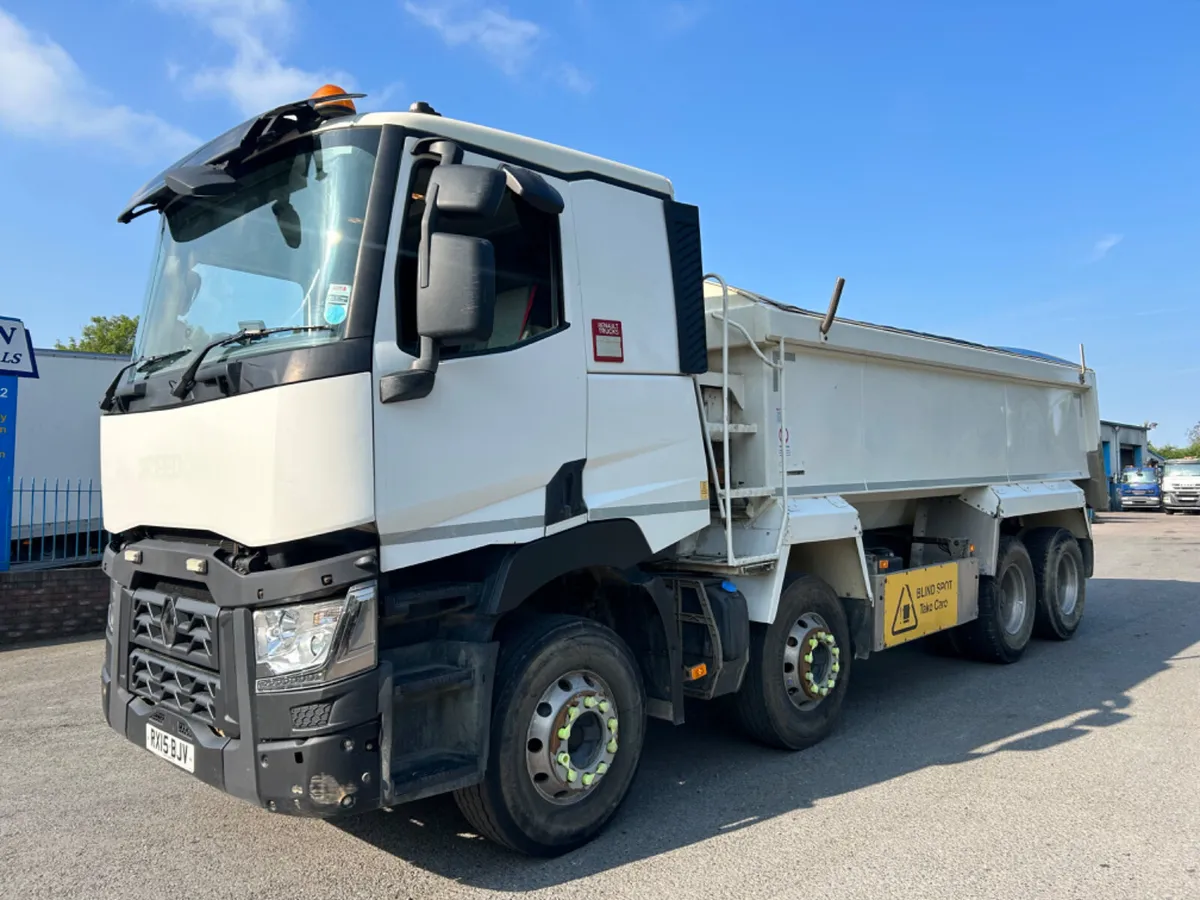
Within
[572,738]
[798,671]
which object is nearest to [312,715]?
[572,738]

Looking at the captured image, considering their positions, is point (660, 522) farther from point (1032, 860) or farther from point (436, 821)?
point (1032, 860)

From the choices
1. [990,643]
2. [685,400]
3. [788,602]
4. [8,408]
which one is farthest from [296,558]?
[8,408]

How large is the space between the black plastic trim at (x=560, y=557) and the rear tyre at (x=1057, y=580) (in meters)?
5.90

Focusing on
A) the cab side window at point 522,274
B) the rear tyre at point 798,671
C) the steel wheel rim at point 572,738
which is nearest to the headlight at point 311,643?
the steel wheel rim at point 572,738

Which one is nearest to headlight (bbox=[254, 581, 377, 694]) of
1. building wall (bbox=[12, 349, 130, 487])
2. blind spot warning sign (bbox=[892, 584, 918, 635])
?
blind spot warning sign (bbox=[892, 584, 918, 635])

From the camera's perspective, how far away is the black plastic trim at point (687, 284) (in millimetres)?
4551

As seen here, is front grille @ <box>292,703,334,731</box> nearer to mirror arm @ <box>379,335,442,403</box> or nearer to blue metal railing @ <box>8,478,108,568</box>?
mirror arm @ <box>379,335,442,403</box>

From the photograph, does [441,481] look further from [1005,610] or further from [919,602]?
[1005,610]

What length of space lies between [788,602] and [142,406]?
145 inches

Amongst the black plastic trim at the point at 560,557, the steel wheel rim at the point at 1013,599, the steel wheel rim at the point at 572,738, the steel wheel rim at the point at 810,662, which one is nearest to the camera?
the black plastic trim at the point at 560,557

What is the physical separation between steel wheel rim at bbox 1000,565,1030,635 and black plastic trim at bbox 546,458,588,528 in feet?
17.6

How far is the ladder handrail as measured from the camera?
15.5 feet

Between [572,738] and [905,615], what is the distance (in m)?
3.36

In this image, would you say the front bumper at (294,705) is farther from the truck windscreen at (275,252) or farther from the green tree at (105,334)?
the green tree at (105,334)
